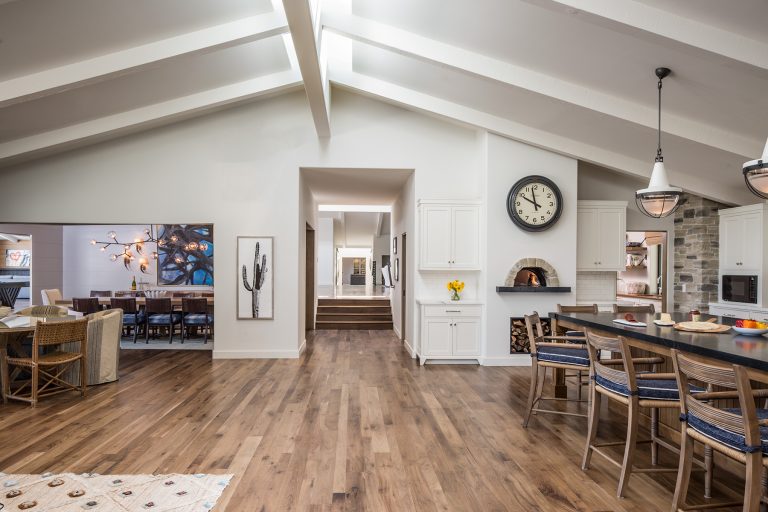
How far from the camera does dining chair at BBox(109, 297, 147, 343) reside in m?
7.70

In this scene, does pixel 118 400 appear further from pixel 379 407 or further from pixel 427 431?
pixel 427 431

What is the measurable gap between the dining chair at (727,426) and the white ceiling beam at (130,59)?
14.4 feet

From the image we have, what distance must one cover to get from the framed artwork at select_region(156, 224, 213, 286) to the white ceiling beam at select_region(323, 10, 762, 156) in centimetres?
744

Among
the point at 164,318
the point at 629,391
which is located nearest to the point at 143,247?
the point at 164,318

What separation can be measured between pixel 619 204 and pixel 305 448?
5.62 metres

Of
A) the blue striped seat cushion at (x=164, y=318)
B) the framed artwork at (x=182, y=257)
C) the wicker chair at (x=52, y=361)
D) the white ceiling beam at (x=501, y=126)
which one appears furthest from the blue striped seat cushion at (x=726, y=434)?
the framed artwork at (x=182, y=257)

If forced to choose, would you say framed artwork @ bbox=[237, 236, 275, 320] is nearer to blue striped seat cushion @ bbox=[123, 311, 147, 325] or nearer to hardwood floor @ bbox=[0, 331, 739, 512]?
hardwood floor @ bbox=[0, 331, 739, 512]

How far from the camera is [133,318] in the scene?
8055 mm

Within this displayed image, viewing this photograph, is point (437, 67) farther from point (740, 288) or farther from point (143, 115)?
point (740, 288)

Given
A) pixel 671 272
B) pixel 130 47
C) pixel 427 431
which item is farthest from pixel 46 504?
pixel 671 272

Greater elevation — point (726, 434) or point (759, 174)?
point (759, 174)

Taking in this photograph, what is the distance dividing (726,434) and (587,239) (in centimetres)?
499

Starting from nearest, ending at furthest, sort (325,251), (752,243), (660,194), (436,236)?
1. (660,194)
2. (752,243)
3. (436,236)
4. (325,251)

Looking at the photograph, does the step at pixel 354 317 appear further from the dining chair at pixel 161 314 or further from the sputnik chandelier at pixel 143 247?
the sputnik chandelier at pixel 143 247
